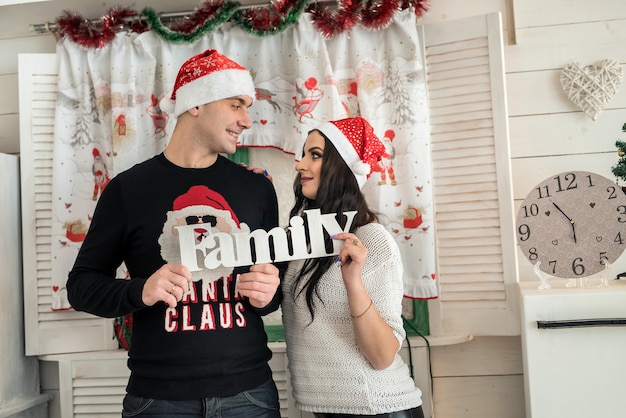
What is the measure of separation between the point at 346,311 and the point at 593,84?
126 centimetres

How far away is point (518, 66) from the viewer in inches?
90.7

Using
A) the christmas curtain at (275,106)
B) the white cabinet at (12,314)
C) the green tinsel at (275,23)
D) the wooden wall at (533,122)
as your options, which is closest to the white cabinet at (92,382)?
the white cabinet at (12,314)

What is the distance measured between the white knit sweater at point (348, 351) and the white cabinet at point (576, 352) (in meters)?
0.44

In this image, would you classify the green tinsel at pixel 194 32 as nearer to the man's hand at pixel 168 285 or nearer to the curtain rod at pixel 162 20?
the curtain rod at pixel 162 20

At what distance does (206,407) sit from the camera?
1.45 m

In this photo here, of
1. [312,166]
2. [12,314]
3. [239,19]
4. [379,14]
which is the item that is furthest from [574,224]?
[12,314]

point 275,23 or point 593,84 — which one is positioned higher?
point 275,23

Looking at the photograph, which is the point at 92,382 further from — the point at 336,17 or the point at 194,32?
the point at 336,17

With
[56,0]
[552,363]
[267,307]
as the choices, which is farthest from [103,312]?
[56,0]

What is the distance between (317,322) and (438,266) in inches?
30.1

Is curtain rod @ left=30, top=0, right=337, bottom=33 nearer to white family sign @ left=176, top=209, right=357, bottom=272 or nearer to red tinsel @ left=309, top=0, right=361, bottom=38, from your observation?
red tinsel @ left=309, top=0, right=361, bottom=38

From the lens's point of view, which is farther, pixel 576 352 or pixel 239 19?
pixel 239 19

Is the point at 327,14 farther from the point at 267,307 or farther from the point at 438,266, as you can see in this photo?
the point at 267,307

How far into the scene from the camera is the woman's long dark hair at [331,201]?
1601 millimetres
